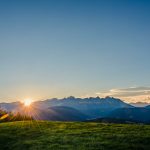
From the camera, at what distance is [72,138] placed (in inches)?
930

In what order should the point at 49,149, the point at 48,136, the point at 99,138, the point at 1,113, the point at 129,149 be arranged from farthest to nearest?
the point at 1,113 → the point at 48,136 → the point at 99,138 → the point at 49,149 → the point at 129,149

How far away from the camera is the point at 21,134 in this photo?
2725 cm

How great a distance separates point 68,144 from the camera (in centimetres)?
2200

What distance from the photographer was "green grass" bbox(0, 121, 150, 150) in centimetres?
2109

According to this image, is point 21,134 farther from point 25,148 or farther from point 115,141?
point 115,141

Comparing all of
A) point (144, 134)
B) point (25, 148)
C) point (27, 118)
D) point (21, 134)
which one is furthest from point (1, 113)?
point (144, 134)

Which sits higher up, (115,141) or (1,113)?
(1,113)

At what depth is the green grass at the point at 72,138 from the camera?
69.2 feet

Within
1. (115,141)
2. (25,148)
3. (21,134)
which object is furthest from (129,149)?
(21,134)

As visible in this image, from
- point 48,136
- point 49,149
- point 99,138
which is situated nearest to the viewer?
point 49,149

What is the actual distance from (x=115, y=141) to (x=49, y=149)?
15.4 ft

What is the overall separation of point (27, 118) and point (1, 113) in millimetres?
7492

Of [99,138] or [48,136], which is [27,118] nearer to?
[48,136]

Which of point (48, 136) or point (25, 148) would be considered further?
point (48, 136)
